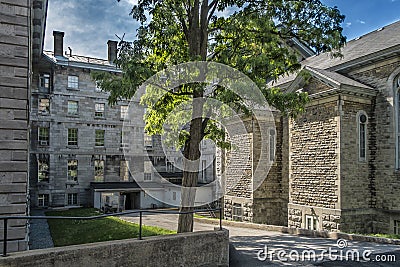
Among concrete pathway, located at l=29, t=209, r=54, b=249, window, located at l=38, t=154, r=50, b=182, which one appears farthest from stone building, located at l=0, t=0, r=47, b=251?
window, located at l=38, t=154, r=50, b=182

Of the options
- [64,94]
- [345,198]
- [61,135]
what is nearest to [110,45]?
[64,94]

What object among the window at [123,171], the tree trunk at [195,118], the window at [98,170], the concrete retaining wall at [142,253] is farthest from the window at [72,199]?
the concrete retaining wall at [142,253]

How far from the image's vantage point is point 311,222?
55.6ft

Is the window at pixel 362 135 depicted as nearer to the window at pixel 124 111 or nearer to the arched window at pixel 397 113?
the arched window at pixel 397 113

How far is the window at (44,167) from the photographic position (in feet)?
100

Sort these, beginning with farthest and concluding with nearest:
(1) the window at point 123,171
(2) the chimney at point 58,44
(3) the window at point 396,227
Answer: (1) the window at point 123,171, (2) the chimney at point 58,44, (3) the window at point 396,227

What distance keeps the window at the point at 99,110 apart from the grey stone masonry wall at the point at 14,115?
83.0ft

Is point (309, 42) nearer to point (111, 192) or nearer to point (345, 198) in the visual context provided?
point (345, 198)

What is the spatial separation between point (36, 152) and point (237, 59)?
2573cm

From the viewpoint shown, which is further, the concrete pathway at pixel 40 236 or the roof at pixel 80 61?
the roof at pixel 80 61

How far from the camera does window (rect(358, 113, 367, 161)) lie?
16.2m

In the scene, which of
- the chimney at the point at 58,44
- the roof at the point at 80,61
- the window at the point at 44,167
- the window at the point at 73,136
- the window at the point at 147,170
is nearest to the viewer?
the window at the point at 44,167

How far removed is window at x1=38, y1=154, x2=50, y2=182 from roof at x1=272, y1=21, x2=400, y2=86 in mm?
20702

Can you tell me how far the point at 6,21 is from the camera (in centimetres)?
816
